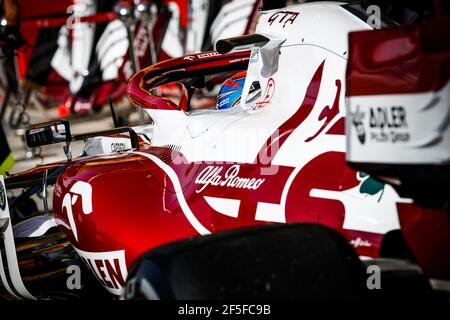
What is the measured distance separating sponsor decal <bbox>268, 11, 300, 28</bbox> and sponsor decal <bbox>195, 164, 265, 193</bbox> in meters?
0.50

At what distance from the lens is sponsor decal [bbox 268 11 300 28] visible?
8.07 feet

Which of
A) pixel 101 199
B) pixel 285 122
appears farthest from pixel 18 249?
pixel 285 122

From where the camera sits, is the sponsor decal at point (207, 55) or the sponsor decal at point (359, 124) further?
the sponsor decal at point (207, 55)

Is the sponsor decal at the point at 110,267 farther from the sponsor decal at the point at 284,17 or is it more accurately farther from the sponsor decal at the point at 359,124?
the sponsor decal at the point at 359,124

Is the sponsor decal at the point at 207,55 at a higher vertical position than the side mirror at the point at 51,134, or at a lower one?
higher

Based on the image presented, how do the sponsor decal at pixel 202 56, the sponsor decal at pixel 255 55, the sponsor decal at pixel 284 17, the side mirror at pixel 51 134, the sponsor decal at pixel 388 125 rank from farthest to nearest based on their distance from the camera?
the sponsor decal at pixel 202 56
the side mirror at pixel 51 134
the sponsor decal at pixel 255 55
the sponsor decal at pixel 284 17
the sponsor decal at pixel 388 125

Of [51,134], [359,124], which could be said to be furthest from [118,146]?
[359,124]

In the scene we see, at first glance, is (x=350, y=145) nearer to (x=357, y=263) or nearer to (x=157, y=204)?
(x=357, y=263)

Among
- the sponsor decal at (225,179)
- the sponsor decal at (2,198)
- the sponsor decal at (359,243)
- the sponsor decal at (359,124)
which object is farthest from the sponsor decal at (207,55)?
the sponsor decal at (359,124)

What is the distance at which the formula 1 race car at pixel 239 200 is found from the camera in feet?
5.22
